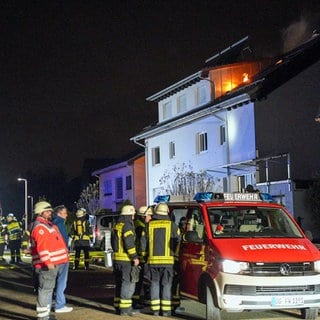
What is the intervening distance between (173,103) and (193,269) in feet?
87.6

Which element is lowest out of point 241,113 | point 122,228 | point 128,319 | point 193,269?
point 128,319

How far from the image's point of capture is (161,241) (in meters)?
10.5

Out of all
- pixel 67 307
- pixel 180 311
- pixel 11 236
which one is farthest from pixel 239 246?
pixel 11 236

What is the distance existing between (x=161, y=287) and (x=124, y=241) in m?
0.95

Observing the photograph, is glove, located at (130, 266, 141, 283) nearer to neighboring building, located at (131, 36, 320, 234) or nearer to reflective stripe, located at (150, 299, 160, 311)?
reflective stripe, located at (150, 299, 160, 311)

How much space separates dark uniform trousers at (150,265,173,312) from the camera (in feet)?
34.1

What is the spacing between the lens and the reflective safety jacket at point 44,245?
9562mm

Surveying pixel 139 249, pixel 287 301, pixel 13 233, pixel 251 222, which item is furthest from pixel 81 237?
pixel 287 301

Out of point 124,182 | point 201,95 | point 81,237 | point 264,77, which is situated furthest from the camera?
point 124,182

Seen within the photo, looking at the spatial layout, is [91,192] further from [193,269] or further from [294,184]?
[193,269]

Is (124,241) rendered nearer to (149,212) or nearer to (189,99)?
(149,212)

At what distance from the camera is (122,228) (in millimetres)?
10562

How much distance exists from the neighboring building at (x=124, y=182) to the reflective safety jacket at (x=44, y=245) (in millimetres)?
32130

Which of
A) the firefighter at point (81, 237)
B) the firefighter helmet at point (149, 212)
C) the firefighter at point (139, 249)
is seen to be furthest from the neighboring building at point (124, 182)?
the firefighter helmet at point (149, 212)
